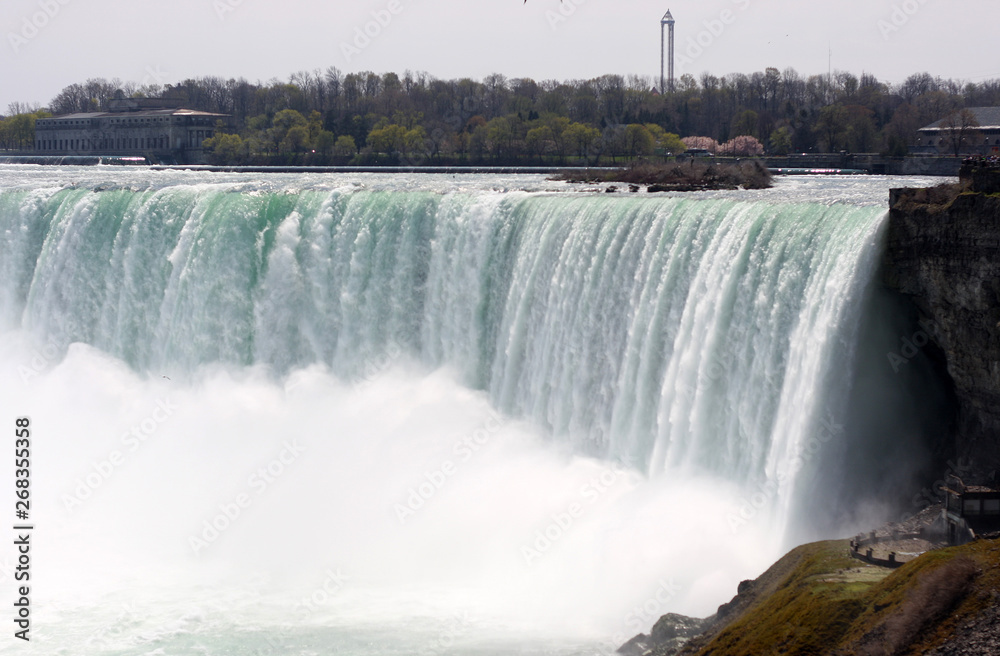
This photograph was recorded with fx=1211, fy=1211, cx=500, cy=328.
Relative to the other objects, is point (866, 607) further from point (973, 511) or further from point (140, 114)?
point (140, 114)

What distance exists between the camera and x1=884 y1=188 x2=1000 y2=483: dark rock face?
16016 millimetres

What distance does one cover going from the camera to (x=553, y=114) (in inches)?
3115

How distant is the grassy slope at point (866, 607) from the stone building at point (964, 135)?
3666 cm

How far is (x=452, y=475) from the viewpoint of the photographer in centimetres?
2248

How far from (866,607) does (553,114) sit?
68855 mm

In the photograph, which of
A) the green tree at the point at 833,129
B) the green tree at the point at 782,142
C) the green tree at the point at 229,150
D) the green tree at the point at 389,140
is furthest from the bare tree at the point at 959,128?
the green tree at the point at 229,150

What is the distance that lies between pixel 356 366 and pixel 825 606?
15.9 meters

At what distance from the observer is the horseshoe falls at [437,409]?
685 inches

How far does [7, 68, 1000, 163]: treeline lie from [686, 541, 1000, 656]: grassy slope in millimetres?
38609

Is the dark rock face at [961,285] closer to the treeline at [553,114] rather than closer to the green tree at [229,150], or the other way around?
the treeline at [553,114]

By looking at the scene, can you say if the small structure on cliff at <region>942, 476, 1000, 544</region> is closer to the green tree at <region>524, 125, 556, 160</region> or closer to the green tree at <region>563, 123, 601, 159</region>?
the green tree at <region>524, 125, 556, 160</region>

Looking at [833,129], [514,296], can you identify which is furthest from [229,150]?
[514,296]

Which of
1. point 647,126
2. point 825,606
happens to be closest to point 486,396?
point 825,606

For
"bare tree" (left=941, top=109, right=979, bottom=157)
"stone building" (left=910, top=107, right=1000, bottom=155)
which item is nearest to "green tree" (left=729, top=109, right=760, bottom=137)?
"stone building" (left=910, top=107, right=1000, bottom=155)
